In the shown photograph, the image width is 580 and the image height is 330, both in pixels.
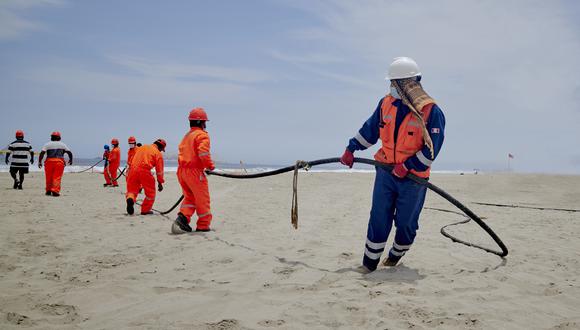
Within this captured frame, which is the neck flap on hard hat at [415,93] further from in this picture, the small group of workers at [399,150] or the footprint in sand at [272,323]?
the footprint in sand at [272,323]

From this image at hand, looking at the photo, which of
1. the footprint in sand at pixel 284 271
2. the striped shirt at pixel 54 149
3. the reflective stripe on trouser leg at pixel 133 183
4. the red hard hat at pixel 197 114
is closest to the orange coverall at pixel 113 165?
the striped shirt at pixel 54 149

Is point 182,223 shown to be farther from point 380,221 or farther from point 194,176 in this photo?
point 380,221

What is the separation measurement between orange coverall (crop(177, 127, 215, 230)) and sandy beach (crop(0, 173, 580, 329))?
0.46 meters

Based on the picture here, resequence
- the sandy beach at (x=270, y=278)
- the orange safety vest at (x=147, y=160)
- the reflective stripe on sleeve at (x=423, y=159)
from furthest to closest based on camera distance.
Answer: the orange safety vest at (x=147, y=160) → the reflective stripe on sleeve at (x=423, y=159) → the sandy beach at (x=270, y=278)

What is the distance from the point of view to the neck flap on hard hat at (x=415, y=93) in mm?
4152

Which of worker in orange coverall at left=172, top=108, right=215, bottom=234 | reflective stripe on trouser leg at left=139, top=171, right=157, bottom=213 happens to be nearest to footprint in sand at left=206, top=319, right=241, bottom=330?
worker in orange coverall at left=172, top=108, right=215, bottom=234

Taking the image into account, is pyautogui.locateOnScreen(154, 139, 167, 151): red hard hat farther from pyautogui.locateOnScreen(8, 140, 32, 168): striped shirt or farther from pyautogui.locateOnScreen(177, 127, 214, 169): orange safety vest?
pyautogui.locateOnScreen(8, 140, 32, 168): striped shirt

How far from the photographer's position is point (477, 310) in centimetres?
321

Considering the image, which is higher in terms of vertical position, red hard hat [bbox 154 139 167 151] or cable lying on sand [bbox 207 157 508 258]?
A: red hard hat [bbox 154 139 167 151]

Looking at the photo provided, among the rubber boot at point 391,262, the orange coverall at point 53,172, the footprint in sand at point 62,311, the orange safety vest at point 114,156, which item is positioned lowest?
the footprint in sand at point 62,311

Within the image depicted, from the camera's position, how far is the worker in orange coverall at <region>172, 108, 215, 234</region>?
22.0 ft

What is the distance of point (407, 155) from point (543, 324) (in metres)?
1.89

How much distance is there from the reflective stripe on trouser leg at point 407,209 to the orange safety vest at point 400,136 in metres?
0.16

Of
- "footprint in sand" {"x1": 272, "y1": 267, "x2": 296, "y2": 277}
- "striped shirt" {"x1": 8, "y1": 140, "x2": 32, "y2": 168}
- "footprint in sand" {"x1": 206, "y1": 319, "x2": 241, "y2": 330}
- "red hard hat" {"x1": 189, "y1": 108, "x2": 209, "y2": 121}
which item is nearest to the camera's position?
"footprint in sand" {"x1": 206, "y1": 319, "x2": 241, "y2": 330}
